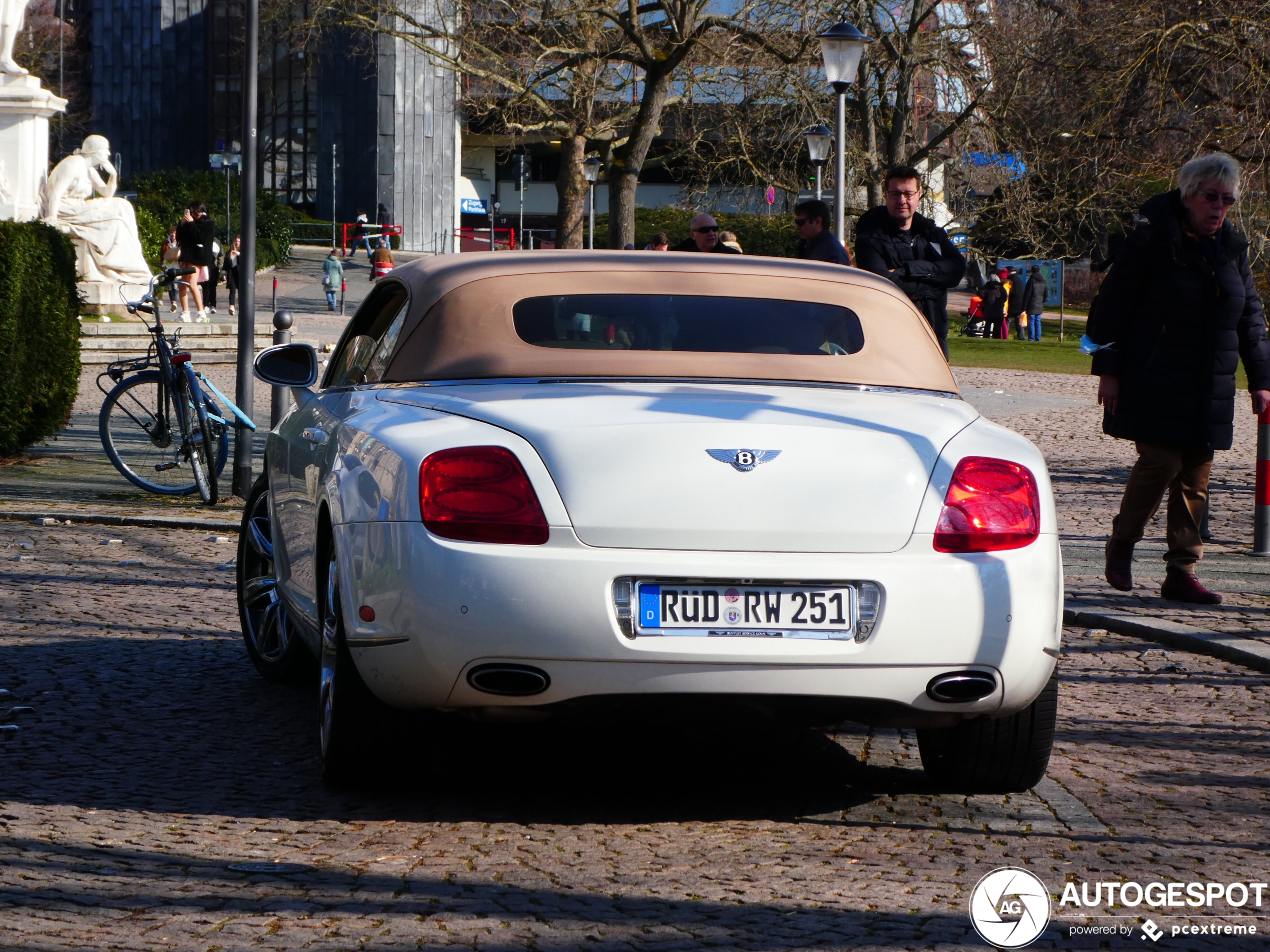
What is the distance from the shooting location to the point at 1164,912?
149 inches

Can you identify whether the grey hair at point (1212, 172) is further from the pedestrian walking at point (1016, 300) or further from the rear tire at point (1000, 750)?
the pedestrian walking at point (1016, 300)

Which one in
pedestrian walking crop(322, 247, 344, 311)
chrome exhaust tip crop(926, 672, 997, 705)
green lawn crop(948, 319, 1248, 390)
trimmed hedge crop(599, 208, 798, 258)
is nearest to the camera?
chrome exhaust tip crop(926, 672, 997, 705)

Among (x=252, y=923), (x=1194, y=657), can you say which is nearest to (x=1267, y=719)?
(x=1194, y=657)

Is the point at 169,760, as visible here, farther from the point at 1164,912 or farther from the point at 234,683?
the point at 1164,912

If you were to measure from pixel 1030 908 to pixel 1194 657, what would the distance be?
370 centimetres

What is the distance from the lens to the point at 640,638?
13.5 feet

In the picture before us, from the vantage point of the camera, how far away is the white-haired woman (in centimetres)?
792

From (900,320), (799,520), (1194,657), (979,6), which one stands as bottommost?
(1194,657)

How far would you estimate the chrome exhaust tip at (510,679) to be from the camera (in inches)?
163

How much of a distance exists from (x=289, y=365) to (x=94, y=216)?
24.6 m

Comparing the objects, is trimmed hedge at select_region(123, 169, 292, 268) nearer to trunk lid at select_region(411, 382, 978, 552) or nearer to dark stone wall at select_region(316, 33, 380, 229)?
dark stone wall at select_region(316, 33, 380, 229)

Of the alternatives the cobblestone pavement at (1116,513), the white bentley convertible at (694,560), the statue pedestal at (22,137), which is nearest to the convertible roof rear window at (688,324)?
the white bentley convertible at (694,560)

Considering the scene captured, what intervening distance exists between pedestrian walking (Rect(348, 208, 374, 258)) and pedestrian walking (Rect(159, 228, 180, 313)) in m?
13.2

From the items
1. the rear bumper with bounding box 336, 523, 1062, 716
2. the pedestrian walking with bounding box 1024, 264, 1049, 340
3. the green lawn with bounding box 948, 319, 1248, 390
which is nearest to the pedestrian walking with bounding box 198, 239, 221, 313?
the green lawn with bounding box 948, 319, 1248, 390
